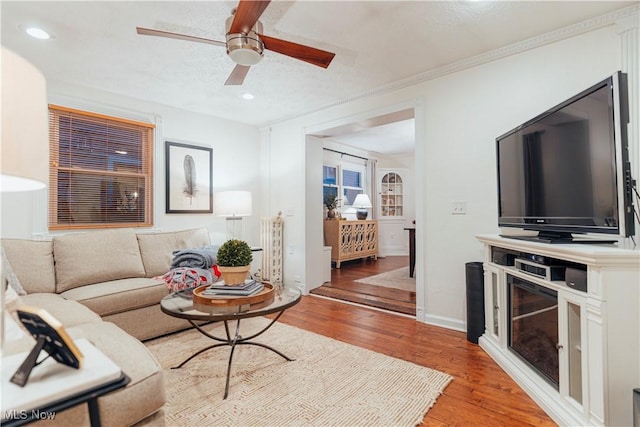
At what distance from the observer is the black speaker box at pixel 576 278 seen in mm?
1542

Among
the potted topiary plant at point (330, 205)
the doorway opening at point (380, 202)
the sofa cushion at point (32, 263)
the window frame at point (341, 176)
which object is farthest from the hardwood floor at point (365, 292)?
the sofa cushion at point (32, 263)

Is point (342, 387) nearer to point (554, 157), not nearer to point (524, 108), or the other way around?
point (554, 157)

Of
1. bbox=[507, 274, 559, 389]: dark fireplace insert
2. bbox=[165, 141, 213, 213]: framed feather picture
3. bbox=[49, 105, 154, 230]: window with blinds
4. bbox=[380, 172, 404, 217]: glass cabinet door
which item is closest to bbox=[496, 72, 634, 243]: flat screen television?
bbox=[507, 274, 559, 389]: dark fireplace insert

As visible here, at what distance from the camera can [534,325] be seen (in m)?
2.04

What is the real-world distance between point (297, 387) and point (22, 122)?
1889 mm

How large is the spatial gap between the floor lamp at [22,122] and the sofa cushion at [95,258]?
2453 mm

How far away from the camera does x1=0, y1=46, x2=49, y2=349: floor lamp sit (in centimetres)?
67

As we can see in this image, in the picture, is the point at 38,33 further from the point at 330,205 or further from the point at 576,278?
the point at 330,205

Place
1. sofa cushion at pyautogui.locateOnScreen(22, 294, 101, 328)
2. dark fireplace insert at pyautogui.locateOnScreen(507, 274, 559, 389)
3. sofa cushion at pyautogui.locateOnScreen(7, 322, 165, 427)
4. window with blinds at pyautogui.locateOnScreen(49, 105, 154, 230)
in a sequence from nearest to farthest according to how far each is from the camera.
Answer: sofa cushion at pyautogui.locateOnScreen(7, 322, 165, 427), dark fireplace insert at pyautogui.locateOnScreen(507, 274, 559, 389), sofa cushion at pyautogui.locateOnScreen(22, 294, 101, 328), window with blinds at pyautogui.locateOnScreen(49, 105, 154, 230)

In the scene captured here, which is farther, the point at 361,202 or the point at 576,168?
the point at 361,202

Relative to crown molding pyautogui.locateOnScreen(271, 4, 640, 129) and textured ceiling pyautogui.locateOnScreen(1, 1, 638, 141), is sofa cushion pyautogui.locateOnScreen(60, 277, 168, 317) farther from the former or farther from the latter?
crown molding pyautogui.locateOnScreen(271, 4, 640, 129)

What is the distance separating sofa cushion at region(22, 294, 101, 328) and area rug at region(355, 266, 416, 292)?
346cm

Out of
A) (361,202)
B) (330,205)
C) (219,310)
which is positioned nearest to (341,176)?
(361,202)

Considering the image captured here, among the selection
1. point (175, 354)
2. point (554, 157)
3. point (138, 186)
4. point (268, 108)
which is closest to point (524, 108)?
point (554, 157)
